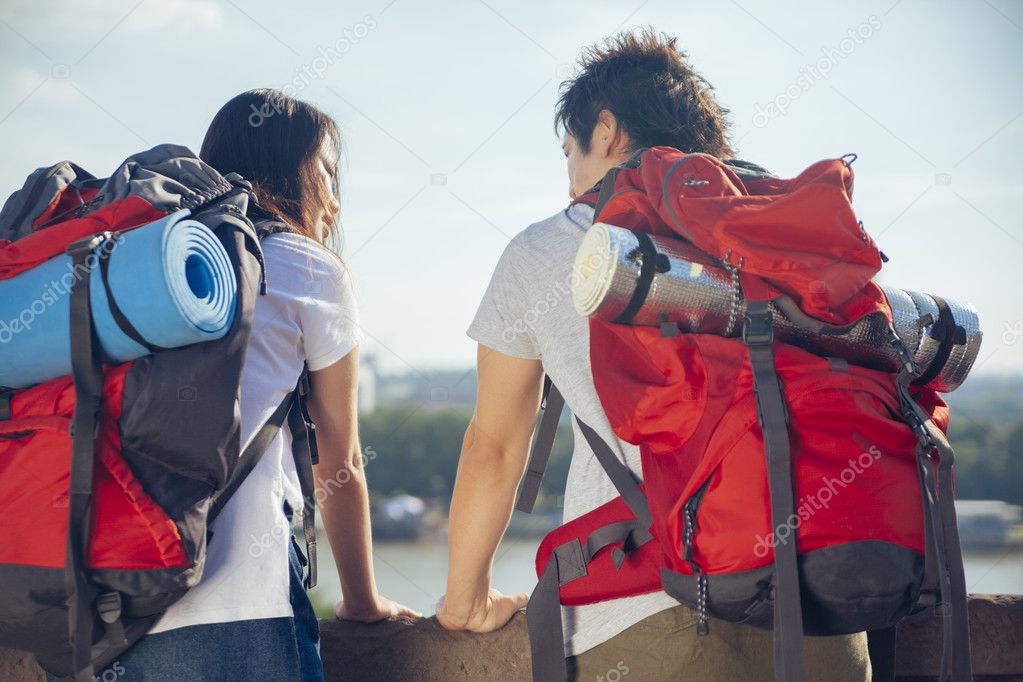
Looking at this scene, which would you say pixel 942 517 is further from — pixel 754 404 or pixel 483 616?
pixel 483 616

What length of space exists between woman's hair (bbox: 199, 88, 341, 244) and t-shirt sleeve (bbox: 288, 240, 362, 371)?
0.15 metres

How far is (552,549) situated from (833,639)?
18.8 inches

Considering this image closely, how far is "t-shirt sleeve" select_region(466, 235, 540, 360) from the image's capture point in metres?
1.81

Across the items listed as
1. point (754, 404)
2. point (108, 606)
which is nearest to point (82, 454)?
point (108, 606)

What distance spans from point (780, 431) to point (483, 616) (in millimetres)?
918

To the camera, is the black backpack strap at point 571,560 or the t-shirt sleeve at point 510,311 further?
the t-shirt sleeve at point 510,311

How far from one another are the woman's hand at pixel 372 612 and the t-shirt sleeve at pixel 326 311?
59 centimetres

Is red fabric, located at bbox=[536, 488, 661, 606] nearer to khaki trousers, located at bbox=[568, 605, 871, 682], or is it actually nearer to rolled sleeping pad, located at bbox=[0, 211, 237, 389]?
khaki trousers, located at bbox=[568, 605, 871, 682]

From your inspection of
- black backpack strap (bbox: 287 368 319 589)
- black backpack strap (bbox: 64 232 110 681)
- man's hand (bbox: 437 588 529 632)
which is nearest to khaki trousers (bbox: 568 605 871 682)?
man's hand (bbox: 437 588 529 632)

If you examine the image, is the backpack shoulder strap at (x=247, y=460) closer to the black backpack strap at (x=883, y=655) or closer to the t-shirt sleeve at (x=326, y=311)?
the t-shirt sleeve at (x=326, y=311)

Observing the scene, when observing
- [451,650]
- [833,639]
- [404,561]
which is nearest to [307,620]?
[451,650]

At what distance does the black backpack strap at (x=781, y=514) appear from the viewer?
1362 mm

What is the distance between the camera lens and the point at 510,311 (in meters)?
1.82

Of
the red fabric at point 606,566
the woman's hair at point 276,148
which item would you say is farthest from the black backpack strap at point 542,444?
the woman's hair at point 276,148
